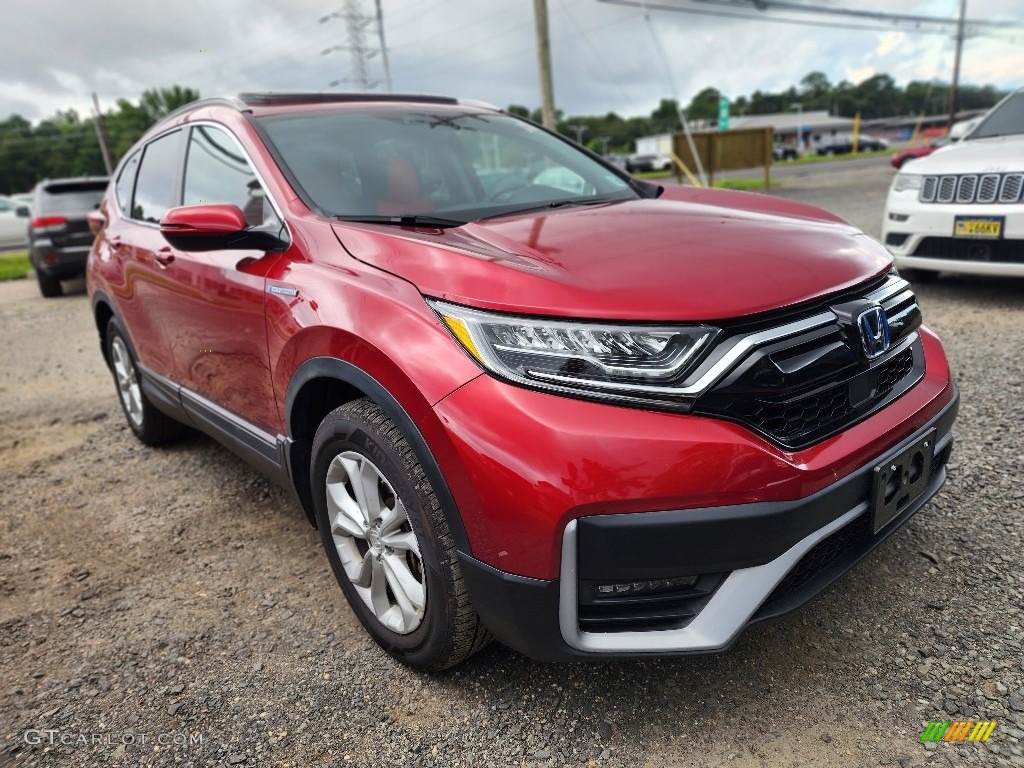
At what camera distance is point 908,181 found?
5.29 meters

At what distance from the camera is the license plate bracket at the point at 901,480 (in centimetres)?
171

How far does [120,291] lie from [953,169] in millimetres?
5341

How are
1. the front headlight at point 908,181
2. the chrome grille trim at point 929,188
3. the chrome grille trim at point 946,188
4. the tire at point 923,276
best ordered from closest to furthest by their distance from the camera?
the chrome grille trim at point 946,188
the chrome grille trim at point 929,188
the front headlight at point 908,181
the tire at point 923,276

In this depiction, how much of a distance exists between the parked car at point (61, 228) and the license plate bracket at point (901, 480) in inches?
421

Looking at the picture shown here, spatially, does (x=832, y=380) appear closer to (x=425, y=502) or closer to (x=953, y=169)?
(x=425, y=502)

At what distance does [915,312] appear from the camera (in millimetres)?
2051

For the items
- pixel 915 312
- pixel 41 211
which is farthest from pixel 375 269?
pixel 41 211

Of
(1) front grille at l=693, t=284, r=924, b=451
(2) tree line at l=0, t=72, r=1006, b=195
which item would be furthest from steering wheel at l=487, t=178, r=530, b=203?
(2) tree line at l=0, t=72, r=1006, b=195

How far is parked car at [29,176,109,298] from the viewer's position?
32.4 ft

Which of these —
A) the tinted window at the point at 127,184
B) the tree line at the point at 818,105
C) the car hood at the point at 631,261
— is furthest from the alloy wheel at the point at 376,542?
the tree line at the point at 818,105

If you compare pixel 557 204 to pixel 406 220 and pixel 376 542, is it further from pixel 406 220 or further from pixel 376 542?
pixel 376 542

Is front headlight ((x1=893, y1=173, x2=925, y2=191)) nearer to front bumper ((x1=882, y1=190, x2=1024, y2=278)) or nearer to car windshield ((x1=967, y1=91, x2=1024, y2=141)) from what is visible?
front bumper ((x1=882, y1=190, x2=1024, y2=278))

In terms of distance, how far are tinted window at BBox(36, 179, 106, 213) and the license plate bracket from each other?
11.0 metres

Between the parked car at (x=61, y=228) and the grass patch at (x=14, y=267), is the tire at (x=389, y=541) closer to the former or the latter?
the parked car at (x=61, y=228)
